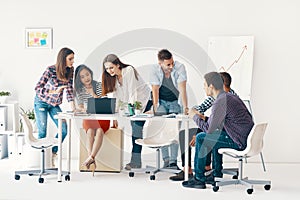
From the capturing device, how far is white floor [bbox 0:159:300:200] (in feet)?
16.5

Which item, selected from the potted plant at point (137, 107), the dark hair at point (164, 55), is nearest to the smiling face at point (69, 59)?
the potted plant at point (137, 107)

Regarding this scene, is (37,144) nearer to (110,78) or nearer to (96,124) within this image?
(96,124)

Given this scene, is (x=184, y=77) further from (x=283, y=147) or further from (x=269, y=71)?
(x=283, y=147)

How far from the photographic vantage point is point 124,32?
278 inches

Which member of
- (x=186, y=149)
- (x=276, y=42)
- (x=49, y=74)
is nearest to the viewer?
(x=186, y=149)

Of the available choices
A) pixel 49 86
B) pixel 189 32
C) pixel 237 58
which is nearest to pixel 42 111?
pixel 49 86

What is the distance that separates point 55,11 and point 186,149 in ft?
9.34

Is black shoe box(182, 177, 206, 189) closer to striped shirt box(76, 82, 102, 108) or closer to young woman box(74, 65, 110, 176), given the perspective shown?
young woman box(74, 65, 110, 176)

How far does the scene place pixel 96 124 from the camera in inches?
238

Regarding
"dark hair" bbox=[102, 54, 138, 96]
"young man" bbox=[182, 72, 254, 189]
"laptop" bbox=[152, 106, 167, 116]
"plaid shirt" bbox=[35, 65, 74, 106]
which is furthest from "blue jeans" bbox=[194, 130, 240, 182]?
"plaid shirt" bbox=[35, 65, 74, 106]

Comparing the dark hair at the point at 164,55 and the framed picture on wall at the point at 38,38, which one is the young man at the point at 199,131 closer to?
the dark hair at the point at 164,55

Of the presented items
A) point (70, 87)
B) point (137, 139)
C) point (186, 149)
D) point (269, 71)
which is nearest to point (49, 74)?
point (70, 87)

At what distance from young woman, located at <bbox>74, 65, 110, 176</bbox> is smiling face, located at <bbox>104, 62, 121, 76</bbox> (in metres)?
0.20

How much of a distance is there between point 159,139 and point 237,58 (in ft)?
5.54
